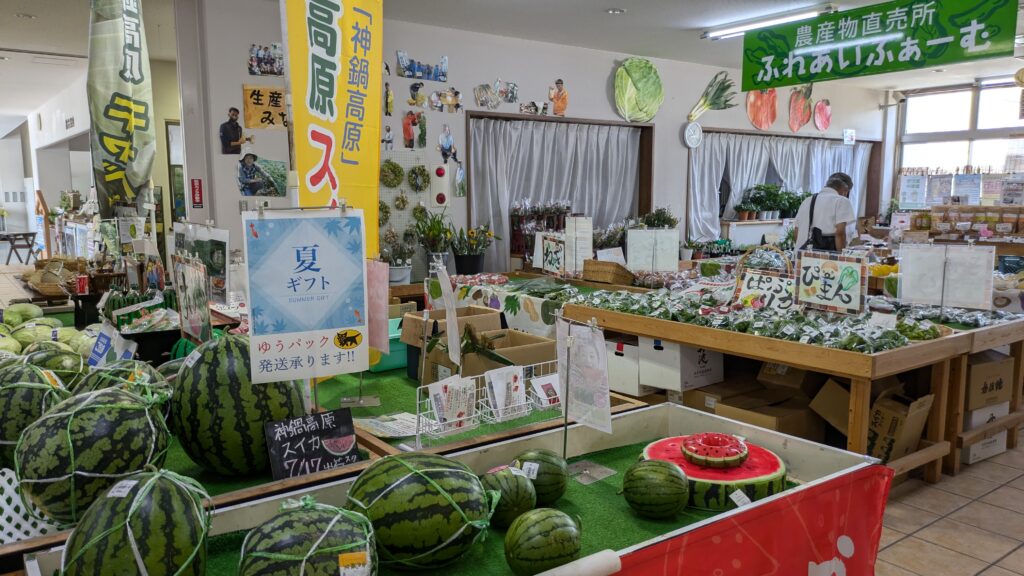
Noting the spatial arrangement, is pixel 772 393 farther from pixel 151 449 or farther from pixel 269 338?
pixel 151 449

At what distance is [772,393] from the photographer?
3.88 meters

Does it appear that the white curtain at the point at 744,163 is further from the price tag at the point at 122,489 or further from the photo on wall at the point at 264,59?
the price tag at the point at 122,489

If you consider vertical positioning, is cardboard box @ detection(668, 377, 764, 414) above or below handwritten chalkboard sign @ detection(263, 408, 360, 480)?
below

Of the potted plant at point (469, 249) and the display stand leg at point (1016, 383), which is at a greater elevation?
→ the potted plant at point (469, 249)

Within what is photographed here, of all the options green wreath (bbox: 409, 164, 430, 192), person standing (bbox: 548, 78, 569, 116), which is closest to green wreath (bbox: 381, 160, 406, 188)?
green wreath (bbox: 409, 164, 430, 192)

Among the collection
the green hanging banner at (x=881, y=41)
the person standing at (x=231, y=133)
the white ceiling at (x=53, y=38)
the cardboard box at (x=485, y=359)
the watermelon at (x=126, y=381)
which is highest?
the white ceiling at (x=53, y=38)

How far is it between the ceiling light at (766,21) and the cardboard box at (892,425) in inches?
182

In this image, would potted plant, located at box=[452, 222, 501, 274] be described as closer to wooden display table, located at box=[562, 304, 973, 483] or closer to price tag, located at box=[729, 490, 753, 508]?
wooden display table, located at box=[562, 304, 973, 483]

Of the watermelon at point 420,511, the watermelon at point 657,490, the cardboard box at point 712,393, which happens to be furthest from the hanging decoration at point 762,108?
the watermelon at point 420,511

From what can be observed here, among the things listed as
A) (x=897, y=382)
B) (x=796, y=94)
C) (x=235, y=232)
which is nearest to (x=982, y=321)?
(x=897, y=382)

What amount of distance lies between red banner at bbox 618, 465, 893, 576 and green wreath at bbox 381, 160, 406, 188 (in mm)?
5679

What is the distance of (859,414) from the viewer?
125 inches

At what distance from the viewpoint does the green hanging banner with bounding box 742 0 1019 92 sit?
4.52 m

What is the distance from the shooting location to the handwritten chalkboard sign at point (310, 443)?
151cm
